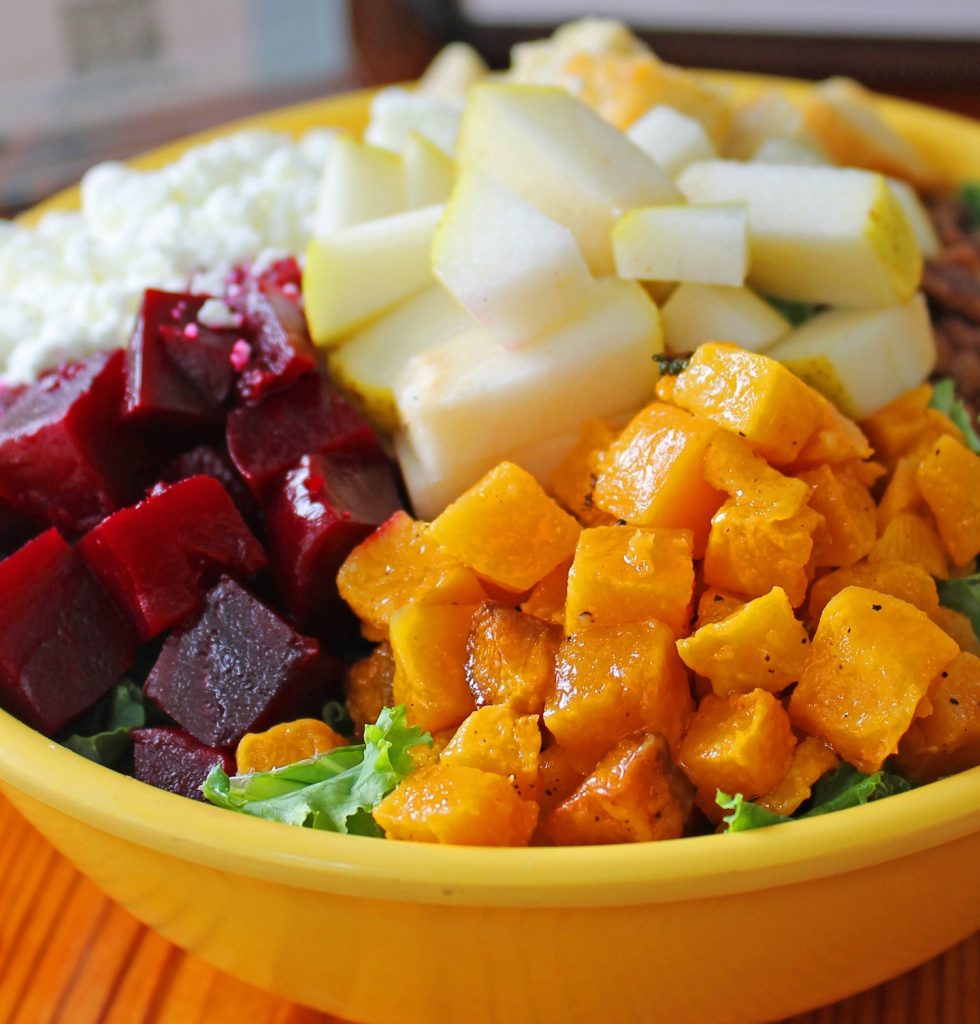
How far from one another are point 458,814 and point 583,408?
0.73m

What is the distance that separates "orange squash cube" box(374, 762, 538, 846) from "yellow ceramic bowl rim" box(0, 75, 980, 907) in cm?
6

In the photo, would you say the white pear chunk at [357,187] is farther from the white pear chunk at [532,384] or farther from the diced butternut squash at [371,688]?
the diced butternut squash at [371,688]

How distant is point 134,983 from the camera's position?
1.58 m

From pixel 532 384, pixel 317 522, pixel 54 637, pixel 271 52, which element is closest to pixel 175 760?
pixel 54 637

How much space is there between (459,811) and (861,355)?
97cm

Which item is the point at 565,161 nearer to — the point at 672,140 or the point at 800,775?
the point at 672,140

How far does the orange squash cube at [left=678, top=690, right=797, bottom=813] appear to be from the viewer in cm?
131

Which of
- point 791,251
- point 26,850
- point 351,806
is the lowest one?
point 26,850

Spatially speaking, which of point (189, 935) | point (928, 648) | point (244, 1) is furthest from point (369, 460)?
point (244, 1)

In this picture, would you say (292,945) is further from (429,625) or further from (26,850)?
(26,850)

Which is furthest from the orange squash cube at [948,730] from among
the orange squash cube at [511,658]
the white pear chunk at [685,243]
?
the white pear chunk at [685,243]

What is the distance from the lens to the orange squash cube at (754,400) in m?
1.48

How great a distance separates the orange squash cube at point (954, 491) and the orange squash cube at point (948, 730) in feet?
0.73

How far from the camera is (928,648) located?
1337mm
